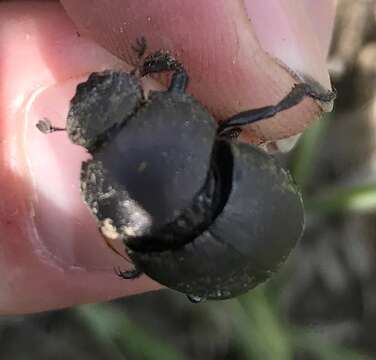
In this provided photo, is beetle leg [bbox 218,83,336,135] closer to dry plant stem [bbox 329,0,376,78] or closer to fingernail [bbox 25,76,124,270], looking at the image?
fingernail [bbox 25,76,124,270]

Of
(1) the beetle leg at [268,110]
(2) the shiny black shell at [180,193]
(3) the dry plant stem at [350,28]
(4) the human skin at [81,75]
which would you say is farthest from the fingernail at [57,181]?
(3) the dry plant stem at [350,28]

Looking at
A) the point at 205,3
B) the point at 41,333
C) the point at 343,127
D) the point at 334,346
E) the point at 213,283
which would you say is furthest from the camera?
the point at 343,127

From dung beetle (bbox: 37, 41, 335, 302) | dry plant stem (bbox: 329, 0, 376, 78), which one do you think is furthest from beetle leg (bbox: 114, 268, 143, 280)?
dry plant stem (bbox: 329, 0, 376, 78)

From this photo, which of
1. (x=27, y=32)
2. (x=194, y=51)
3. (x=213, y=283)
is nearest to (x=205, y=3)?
(x=194, y=51)

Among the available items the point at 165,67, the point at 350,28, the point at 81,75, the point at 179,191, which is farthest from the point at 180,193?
the point at 350,28

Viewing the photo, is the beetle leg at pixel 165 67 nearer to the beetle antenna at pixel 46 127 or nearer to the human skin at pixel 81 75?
the human skin at pixel 81 75

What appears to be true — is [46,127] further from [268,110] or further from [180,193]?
[268,110]

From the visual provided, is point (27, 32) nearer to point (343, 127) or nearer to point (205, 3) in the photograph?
point (205, 3)

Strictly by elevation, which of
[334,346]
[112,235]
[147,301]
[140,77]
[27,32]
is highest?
[27,32]
